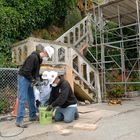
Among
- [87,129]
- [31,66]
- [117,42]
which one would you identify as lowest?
[87,129]

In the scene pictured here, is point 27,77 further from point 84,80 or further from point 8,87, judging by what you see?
point 84,80

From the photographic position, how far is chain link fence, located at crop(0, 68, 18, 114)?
9219mm

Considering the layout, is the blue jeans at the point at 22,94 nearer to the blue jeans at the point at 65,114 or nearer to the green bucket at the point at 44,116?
the green bucket at the point at 44,116

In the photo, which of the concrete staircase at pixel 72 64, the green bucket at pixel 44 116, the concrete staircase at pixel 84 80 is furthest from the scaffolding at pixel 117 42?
the green bucket at pixel 44 116

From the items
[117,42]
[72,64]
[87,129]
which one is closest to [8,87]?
[72,64]

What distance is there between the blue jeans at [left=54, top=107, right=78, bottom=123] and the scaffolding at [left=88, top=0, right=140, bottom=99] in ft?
15.4

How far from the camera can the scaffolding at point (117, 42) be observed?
41.3 ft

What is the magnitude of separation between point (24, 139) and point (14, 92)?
372 cm

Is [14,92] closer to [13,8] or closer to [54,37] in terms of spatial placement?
[13,8]

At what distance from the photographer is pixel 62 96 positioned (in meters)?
7.39

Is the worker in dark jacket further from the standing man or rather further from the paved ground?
the standing man

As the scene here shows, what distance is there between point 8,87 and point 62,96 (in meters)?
2.86

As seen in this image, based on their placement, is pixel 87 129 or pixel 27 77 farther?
pixel 27 77

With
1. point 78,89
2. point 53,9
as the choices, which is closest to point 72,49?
point 78,89
